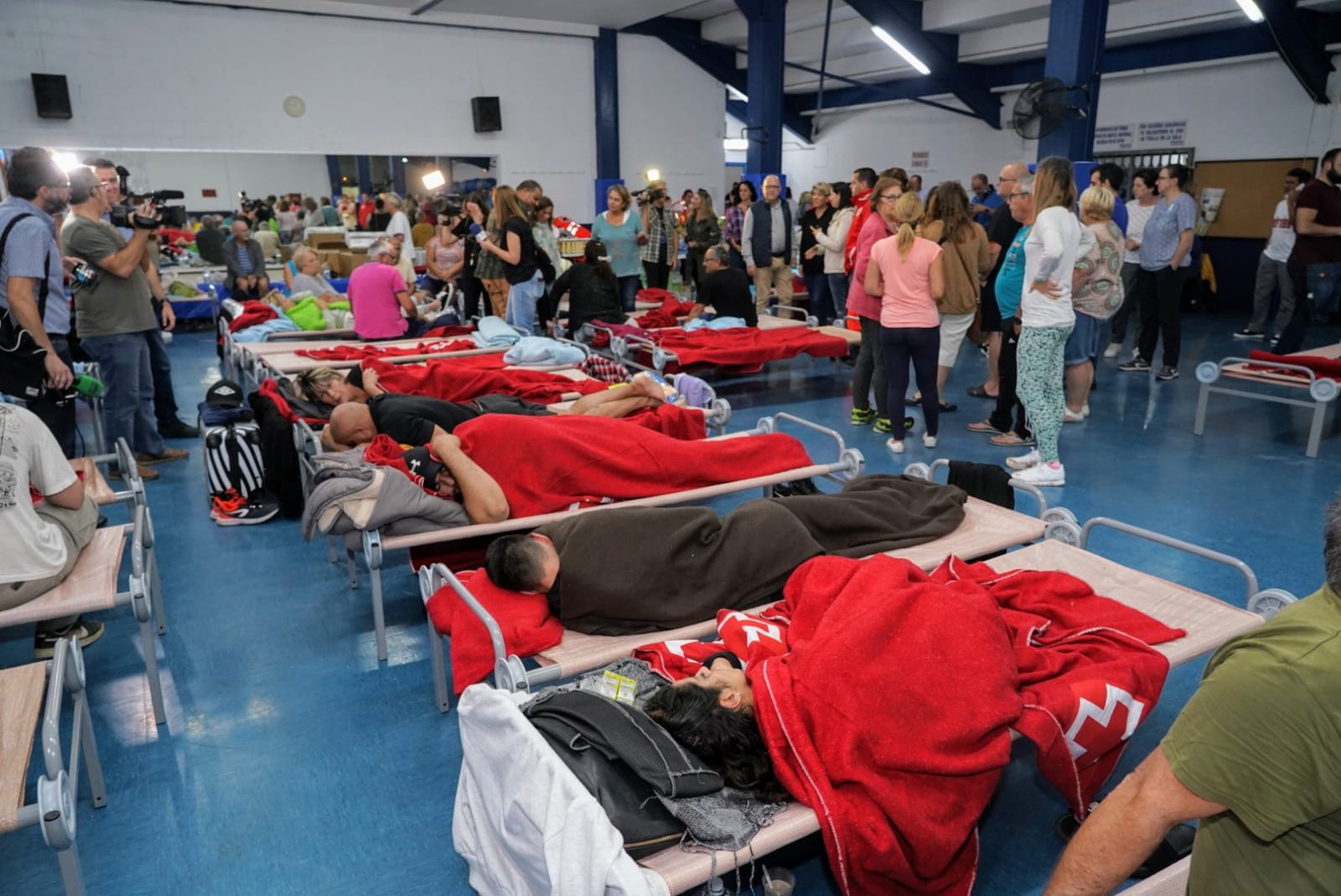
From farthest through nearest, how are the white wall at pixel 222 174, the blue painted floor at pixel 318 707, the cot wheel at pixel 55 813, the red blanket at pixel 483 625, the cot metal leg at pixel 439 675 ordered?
1. the white wall at pixel 222 174
2. the cot metal leg at pixel 439 675
3. the red blanket at pixel 483 625
4. the blue painted floor at pixel 318 707
5. the cot wheel at pixel 55 813

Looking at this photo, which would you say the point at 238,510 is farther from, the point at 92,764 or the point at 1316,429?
the point at 1316,429

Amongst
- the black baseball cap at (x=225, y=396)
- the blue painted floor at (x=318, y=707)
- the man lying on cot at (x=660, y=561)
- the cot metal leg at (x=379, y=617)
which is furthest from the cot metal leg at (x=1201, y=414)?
the black baseball cap at (x=225, y=396)

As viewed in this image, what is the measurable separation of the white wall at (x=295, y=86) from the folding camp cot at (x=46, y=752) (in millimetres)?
10101

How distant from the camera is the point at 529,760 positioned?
1698mm

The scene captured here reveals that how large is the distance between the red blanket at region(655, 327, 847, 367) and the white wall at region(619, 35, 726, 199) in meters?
7.55

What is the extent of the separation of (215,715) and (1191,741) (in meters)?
2.75

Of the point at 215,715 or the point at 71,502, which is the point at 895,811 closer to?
the point at 215,715

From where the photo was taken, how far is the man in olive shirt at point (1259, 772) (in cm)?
111

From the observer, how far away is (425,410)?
412 cm

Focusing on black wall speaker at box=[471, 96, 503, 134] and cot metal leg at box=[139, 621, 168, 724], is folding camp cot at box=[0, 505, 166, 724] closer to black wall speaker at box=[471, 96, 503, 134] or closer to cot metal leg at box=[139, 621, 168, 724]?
cot metal leg at box=[139, 621, 168, 724]

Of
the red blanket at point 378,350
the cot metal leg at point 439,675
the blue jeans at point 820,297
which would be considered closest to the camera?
the cot metal leg at point 439,675

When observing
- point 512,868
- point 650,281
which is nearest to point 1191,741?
point 512,868

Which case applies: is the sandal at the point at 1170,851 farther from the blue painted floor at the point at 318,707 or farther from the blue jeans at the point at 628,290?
the blue jeans at the point at 628,290

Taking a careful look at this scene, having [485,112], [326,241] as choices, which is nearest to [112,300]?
[326,241]
